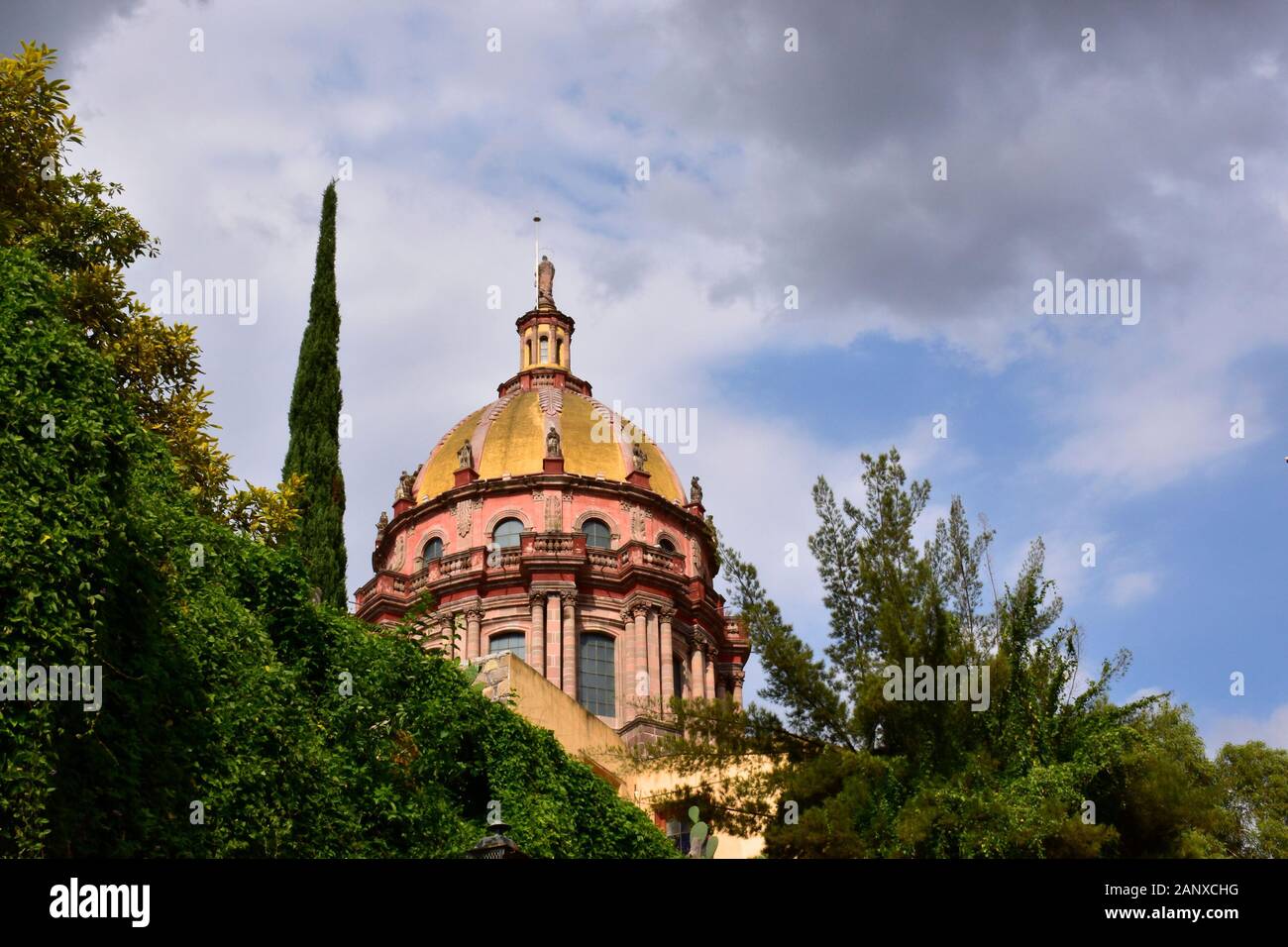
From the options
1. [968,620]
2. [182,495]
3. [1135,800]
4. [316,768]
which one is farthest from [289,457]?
[1135,800]

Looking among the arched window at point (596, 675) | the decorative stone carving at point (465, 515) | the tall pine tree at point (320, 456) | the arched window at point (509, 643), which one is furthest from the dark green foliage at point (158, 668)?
the decorative stone carving at point (465, 515)

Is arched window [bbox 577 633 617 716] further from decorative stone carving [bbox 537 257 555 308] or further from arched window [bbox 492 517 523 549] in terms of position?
decorative stone carving [bbox 537 257 555 308]

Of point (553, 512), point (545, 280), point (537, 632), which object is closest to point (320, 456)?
point (537, 632)

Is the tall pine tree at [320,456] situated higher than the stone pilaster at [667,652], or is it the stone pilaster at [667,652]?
the tall pine tree at [320,456]

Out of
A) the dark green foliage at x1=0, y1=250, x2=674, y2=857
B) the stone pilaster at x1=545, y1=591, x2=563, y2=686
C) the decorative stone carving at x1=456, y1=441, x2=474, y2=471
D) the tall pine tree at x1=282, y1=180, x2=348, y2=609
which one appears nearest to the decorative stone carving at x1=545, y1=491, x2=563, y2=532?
the stone pilaster at x1=545, y1=591, x2=563, y2=686

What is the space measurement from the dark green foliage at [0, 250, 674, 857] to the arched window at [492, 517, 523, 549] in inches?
1094

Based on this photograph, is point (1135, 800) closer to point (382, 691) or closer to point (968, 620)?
point (968, 620)

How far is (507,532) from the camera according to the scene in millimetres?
47094

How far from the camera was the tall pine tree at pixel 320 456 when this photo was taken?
78.4ft

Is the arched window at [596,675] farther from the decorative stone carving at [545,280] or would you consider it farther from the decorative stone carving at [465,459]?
the decorative stone carving at [545,280]

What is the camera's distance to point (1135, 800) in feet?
77.9

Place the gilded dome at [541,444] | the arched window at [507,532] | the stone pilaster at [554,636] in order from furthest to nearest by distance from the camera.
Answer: the gilded dome at [541,444] → the arched window at [507,532] → the stone pilaster at [554,636]

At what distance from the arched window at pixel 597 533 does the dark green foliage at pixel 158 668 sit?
1096 inches
